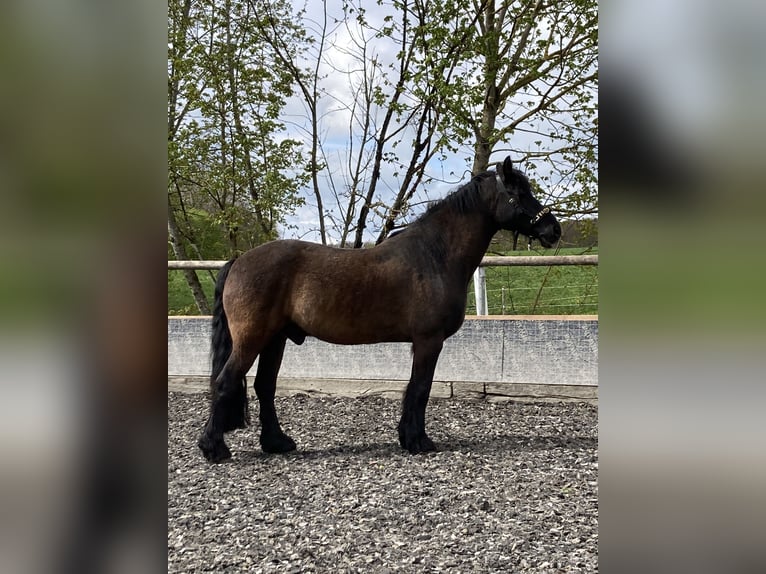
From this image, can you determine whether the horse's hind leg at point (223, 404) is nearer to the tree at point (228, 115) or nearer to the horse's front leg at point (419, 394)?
the horse's front leg at point (419, 394)

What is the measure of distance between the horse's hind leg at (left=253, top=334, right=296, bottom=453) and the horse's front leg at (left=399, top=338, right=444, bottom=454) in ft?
2.64

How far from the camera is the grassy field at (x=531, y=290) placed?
25.6ft

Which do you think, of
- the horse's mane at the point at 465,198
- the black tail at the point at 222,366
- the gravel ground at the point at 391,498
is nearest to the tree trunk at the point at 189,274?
the gravel ground at the point at 391,498

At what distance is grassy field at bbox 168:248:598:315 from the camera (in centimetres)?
780

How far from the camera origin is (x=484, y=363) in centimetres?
520

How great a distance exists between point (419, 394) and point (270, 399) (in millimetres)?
997

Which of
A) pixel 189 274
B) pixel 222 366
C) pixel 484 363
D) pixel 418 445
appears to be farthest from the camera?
pixel 189 274

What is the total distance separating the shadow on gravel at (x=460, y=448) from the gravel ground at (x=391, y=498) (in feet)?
0.04

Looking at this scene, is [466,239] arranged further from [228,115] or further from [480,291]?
[228,115]

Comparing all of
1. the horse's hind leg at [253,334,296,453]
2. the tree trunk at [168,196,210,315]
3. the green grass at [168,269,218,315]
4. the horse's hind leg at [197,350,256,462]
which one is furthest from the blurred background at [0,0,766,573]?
the green grass at [168,269,218,315]

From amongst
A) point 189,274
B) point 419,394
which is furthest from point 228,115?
point 419,394
